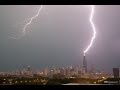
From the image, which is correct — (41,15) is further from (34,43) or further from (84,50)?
(84,50)

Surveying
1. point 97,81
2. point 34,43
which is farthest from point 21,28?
point 97,81

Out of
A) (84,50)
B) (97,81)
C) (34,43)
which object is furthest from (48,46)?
(97,81)
